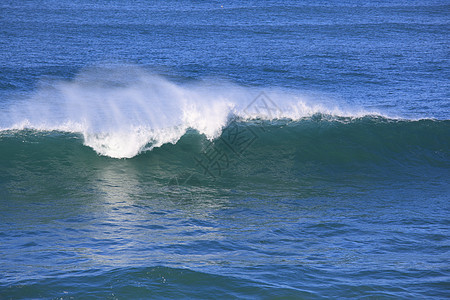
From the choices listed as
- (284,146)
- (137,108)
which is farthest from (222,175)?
(137,108)

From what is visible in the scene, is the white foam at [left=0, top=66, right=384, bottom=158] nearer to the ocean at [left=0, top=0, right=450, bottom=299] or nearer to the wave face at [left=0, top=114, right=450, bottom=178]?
the ocean at [left=0, top=0, right=450, bottom=299]

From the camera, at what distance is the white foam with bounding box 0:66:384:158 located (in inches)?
423

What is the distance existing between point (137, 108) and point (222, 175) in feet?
20.4

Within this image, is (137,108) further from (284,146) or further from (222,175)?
(222,175)

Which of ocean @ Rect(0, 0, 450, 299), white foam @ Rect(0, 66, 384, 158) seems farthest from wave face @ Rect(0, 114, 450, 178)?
white foam @ Rect(0, 66, 384, 158)

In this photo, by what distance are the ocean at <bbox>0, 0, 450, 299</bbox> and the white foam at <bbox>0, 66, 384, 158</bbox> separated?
74 mm

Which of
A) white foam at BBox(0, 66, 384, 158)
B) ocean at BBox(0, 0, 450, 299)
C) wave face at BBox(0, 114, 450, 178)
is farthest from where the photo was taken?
white foam at BBox(0, 66, 384, 158)

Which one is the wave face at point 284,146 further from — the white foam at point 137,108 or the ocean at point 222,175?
the white foam at point 137,108

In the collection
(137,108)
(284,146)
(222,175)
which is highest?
(137,108)

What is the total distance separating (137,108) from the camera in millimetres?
14891

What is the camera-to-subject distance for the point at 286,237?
258 inches

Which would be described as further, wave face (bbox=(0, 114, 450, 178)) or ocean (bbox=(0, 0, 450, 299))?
wave face (bbox=(0, 114, 450, 178))

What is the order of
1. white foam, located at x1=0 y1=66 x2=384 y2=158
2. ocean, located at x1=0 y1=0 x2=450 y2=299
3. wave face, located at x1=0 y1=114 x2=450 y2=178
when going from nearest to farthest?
ocean, located at x1=0 y1=0 x2=450 y2=299 < wave face, located at x1=0 y1=114 x2=450 y2=178 < white foam, located at x1=0 y1=66 x2=384 y2=158

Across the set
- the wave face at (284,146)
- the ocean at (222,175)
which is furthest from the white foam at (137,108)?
the wave face at (284,146)
